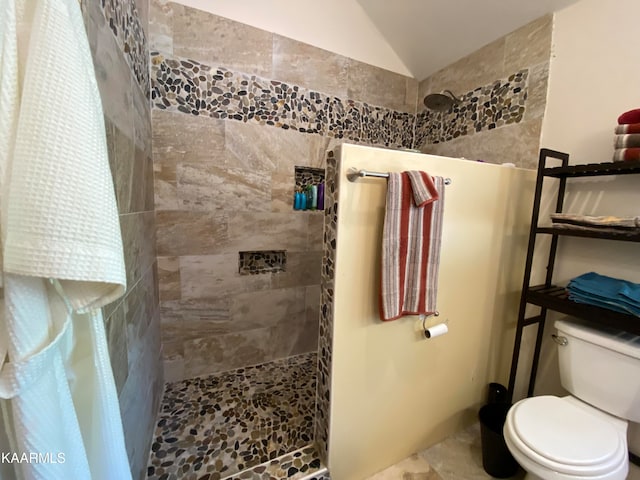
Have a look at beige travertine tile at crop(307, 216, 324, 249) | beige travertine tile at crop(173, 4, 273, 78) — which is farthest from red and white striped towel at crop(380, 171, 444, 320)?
beige travertine tile at crop(173, 4, 273, 78)

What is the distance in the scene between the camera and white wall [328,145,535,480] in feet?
3.45

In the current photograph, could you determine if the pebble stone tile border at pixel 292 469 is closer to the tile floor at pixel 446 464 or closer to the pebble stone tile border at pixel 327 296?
the pebble stone tile border at pixel 327 296

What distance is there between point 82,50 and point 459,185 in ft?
4.35

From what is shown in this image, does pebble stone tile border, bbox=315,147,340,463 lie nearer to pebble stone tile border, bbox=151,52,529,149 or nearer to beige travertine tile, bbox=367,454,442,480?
beige travertine tile, bbox=367,454,442,480

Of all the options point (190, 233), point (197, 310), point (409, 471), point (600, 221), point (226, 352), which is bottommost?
point (409, 471)

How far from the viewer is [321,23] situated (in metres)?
1.86

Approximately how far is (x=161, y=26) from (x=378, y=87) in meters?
1.54

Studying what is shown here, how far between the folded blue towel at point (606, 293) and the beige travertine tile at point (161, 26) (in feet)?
8.18

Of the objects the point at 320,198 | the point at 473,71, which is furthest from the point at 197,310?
the point at 473,71

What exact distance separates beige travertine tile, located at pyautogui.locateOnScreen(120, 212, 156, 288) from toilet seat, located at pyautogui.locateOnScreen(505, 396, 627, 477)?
1.61 metres

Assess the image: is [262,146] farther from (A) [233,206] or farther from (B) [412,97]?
(B) [412,97]

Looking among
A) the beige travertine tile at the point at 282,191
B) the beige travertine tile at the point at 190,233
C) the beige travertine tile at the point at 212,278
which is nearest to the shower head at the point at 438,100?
the beige travertine tile at the point at 282,191

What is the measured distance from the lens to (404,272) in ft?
3.51

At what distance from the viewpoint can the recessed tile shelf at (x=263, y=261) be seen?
6.42 feet
